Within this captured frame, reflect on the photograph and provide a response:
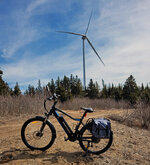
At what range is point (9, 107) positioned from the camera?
938cm

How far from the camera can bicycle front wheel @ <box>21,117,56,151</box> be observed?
3.38 metres

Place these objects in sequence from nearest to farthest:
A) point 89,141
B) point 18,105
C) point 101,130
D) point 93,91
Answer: point 101,130, point 89,141, point 18,105, point 93,91

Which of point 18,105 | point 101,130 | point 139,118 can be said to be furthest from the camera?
point 18,105

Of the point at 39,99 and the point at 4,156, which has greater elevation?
the point at 39,99

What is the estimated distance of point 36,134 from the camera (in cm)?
→ 341

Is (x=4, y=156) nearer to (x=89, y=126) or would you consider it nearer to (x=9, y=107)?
(x=89, y=126)

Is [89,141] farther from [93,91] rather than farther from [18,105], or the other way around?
[93,91]

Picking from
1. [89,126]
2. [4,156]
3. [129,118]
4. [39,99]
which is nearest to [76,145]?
[89,126]

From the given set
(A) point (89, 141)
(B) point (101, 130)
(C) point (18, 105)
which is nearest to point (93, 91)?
(C) point (18, 105)

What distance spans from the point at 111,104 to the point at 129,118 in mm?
14726

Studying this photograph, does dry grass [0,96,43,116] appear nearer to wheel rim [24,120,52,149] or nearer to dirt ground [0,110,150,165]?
dirt ground [0,110,150,165]

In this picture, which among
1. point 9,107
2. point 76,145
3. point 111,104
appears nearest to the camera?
point 76,145

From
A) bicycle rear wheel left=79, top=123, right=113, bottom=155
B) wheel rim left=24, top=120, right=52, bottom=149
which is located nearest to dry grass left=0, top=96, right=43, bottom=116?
wheel rim left=24, top=120, right=52, bottom=149

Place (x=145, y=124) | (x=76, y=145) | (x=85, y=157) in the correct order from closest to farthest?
1. (x=85, y=157)
2. (x=76, y=145)
3. (x=145, y=124)
